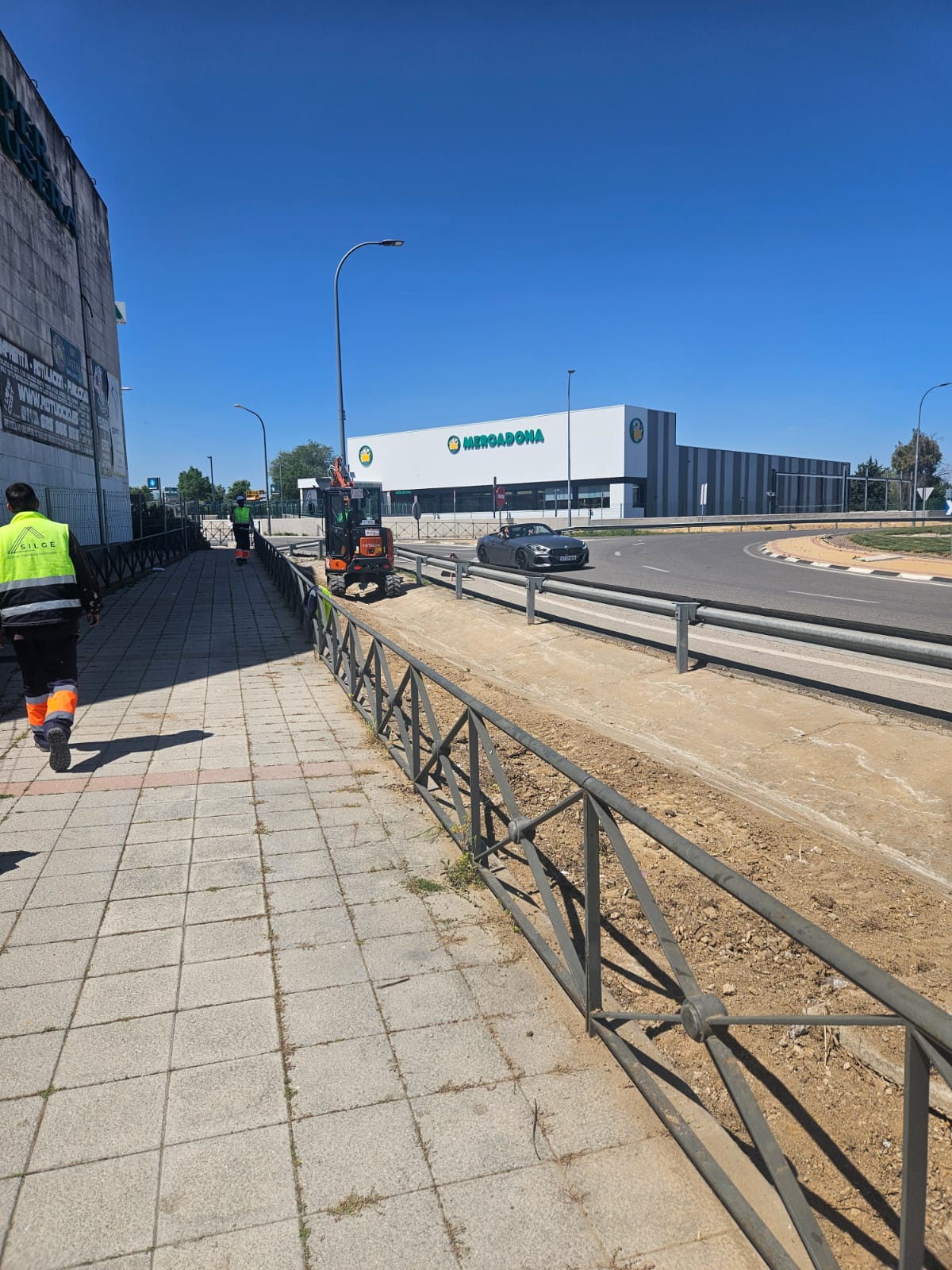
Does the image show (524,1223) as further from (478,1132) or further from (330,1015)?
(330,1015)

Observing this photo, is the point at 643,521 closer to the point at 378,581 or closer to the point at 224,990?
the point at 378,581

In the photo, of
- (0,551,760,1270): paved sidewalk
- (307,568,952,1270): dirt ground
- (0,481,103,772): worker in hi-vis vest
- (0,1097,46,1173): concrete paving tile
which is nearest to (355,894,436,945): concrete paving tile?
(0,551,760,1270): paved sidewalk

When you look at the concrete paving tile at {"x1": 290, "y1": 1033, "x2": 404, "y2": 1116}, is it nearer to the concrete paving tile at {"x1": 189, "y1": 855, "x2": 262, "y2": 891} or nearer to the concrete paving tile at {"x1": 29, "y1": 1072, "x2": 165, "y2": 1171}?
the concrete paving tile at {"x1": 29, "y1": 1072, "x2": 165, "y2": 1171}

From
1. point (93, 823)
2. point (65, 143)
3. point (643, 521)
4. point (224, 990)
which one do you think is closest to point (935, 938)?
point (224, 990)

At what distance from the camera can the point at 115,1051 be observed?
9.50ft

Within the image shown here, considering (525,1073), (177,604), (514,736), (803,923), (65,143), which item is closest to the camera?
(803,923)

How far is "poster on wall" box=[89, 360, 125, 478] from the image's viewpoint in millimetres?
23688

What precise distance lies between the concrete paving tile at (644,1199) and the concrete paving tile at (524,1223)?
6 centimetres

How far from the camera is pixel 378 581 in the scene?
1758 centimetres

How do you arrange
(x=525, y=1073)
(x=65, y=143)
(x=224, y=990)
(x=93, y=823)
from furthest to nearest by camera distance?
(x=65, y=143), (x=93, y=823), (x=224, y=990), (x=525, y=1073)

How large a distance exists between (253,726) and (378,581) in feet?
33.6

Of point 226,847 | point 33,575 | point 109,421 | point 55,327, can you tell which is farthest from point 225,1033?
point 109,421

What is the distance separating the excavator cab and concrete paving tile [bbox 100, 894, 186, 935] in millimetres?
13118

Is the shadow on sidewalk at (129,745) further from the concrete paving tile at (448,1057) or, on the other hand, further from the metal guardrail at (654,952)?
the concrete paving tile at (448,1057)
